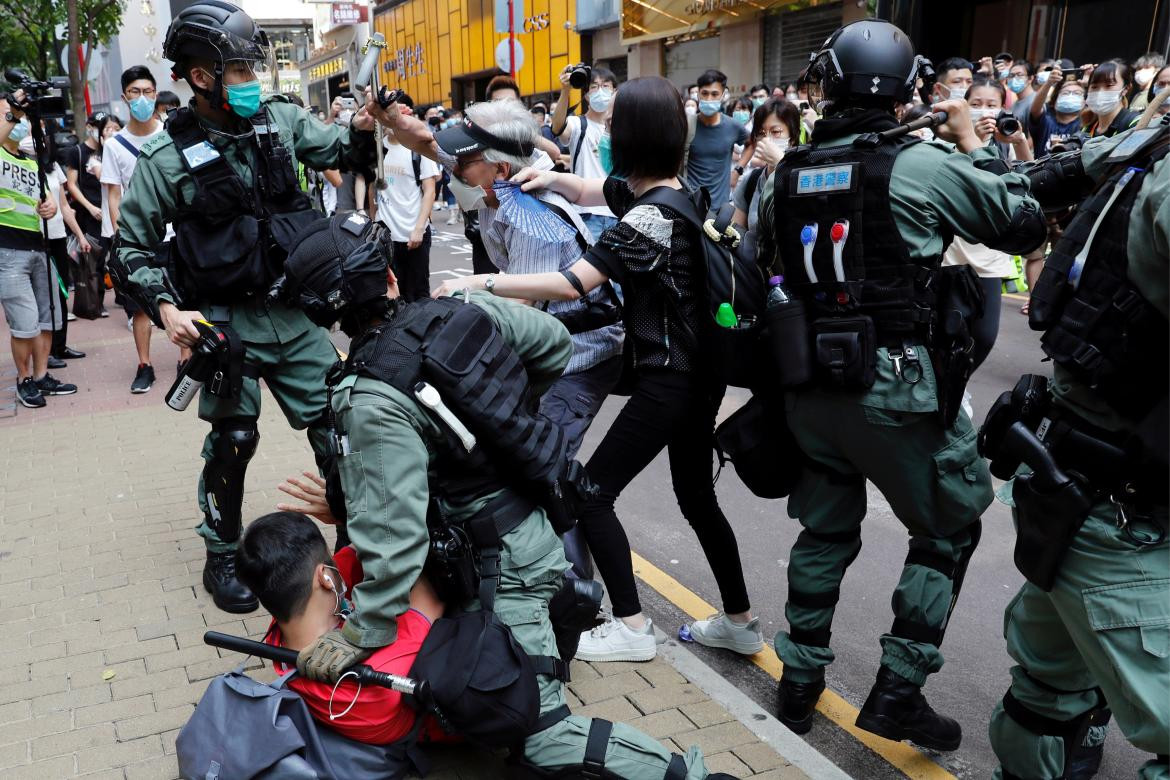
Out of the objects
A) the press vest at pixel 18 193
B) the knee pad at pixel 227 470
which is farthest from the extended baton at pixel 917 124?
the press vest at pixel 18 193

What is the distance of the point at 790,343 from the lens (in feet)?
9.17

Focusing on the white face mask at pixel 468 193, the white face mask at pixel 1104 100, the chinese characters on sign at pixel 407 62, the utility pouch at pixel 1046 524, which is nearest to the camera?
the utility pouch at pixel 1046 524

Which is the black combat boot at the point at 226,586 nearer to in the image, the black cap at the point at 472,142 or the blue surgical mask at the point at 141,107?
the black cap at the point at 472,142

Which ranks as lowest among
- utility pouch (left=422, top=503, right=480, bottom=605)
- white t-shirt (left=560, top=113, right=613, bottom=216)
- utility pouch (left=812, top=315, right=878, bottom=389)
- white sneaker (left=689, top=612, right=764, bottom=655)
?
white sneaker (left=689, top=612, right=764, bottom=655)

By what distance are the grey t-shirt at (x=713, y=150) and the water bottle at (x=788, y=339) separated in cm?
629

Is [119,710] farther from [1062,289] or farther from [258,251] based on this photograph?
[1062,289]

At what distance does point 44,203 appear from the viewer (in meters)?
6.72

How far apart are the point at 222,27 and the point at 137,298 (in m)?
1.05

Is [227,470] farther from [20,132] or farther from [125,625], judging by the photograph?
[20,132]

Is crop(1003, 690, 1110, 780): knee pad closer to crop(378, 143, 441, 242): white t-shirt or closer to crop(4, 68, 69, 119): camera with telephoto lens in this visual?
crop(4, 68, 69, 119): camera with telephoto lens

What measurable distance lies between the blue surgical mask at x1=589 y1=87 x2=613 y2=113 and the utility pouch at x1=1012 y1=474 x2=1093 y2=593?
23.3 ft

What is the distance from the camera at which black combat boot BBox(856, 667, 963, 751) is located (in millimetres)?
2771

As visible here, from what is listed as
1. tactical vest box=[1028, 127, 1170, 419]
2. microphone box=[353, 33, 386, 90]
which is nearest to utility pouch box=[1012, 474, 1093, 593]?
tactical vest box=[1028, 127, 1170, 419]

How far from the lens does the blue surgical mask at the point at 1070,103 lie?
8.00 m
